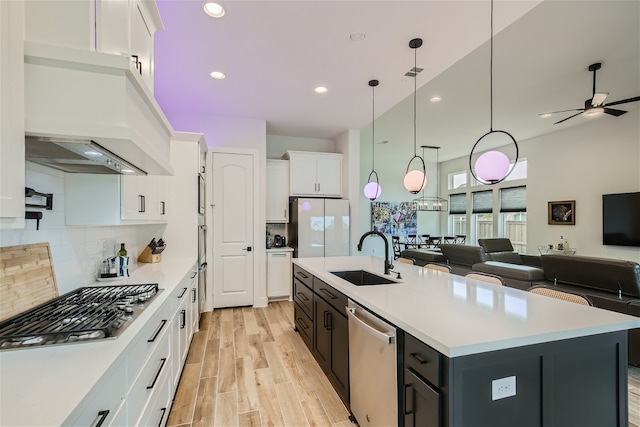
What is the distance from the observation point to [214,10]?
2.18 metres

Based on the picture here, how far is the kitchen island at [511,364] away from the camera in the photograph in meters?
1.12

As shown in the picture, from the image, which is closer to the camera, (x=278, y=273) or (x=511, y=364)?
(x=511, y=364)

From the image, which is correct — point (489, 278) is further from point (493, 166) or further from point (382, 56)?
point (382, 56)

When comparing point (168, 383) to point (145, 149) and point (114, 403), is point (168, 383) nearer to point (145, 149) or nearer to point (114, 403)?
point (114, 403)

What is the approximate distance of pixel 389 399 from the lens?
145 centimetres

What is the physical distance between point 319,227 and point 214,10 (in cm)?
328

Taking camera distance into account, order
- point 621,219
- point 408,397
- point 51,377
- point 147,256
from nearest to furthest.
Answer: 1. point 51,377
2. point 408,397
3. point 147,256
4. point 621,219

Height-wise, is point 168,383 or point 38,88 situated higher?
point 38,88

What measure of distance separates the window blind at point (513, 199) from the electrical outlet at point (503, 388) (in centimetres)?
720

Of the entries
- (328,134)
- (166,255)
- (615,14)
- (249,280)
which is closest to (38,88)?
(166,255)

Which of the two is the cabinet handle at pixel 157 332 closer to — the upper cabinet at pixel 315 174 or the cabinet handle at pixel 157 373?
the cabinet handle at pixel 157 373

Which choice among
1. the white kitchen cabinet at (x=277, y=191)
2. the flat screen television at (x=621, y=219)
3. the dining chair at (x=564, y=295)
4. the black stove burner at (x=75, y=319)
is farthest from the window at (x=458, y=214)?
the black stove burner at (x=75, y=319)

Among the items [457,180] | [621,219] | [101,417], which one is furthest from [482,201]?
[101,417]

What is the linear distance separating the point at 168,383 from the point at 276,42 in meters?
2.81
